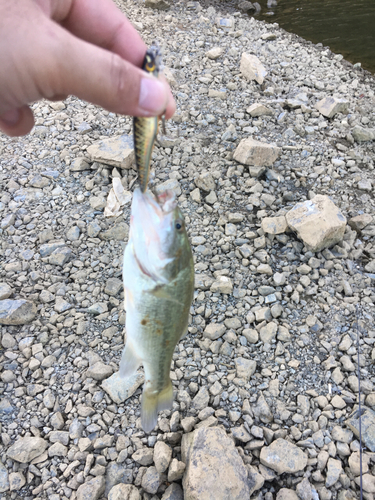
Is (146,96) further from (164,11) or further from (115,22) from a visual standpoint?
(164,11)

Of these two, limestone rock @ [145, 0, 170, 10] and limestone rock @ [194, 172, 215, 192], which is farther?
limestone rock @ [145, 0, 170, 10]

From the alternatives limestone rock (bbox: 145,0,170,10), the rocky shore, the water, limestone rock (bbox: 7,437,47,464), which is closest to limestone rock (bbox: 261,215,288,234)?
the rocky shore

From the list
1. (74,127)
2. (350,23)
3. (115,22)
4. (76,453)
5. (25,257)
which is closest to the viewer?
(115,22)

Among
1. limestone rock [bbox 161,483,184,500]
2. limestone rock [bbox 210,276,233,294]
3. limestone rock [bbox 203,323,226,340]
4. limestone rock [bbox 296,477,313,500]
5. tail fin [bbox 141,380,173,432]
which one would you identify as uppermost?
tail fin [bbox 141,380,173,432]

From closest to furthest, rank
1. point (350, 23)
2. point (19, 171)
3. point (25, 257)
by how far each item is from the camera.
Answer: point (25, 257) → point (19, 171) → point (350, 23)

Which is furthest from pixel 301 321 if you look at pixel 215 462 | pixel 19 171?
pixel 19 171

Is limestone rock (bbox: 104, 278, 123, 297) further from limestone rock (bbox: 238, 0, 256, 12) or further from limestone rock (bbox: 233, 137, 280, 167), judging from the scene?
limestone rock (bbox: 238, 0, 256, 12)
